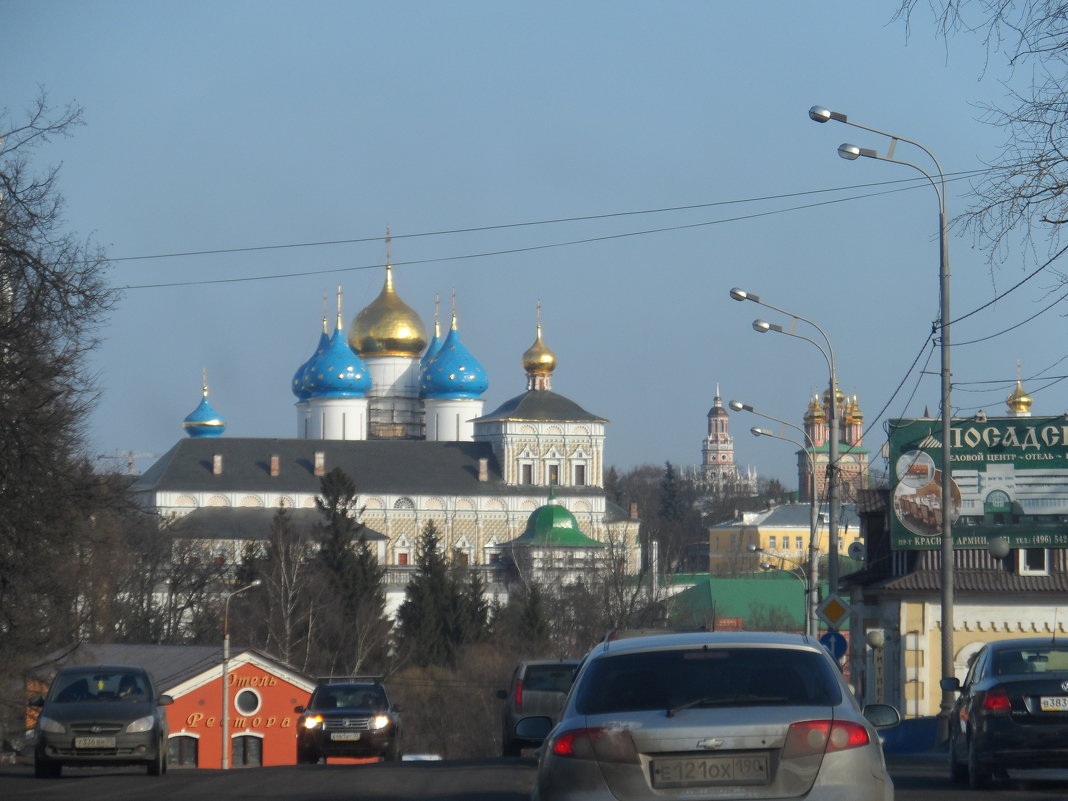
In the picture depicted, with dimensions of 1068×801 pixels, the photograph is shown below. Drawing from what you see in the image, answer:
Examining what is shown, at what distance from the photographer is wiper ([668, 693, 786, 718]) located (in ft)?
22.1

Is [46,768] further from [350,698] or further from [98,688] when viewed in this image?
[350,698]

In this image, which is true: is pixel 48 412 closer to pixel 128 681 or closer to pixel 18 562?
pixel 18 562

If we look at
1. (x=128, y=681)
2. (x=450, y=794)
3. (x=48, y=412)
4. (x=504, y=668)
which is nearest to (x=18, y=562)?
(x=48, y=412)

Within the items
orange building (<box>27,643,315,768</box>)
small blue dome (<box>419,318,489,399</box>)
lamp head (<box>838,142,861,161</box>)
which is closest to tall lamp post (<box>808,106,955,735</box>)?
lamp head (<box>838,142,861,161</box>)

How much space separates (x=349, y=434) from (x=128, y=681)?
337 feet

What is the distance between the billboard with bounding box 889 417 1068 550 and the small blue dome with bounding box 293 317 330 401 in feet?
304

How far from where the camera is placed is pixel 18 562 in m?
23.6

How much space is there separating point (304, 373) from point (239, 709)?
7535 centimetres

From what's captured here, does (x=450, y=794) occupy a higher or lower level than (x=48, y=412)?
lower

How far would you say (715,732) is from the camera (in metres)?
6.57

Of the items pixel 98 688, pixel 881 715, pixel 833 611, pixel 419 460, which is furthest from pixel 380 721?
pixel 419 460

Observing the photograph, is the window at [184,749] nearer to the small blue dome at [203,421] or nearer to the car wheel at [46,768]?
the car wheel at [46,768]

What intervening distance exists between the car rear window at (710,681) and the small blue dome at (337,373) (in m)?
111

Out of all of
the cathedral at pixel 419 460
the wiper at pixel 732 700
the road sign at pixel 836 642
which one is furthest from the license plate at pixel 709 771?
the cathedral at pixel 419 460
